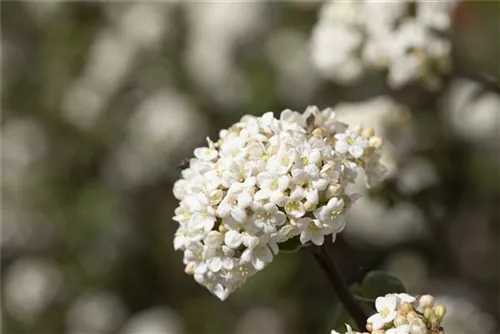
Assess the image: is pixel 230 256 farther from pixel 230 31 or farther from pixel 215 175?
pixel 230 31

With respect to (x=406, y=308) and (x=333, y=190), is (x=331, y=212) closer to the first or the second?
(x=333, y=190)

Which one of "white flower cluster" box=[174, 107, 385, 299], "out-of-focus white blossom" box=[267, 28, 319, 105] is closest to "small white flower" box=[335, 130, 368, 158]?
"white flower cluster" box=[174, 107, 385, 299]

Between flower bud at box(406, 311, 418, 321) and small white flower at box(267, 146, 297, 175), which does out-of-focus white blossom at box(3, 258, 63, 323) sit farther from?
flower bud at box(406, 311, 418, 321)

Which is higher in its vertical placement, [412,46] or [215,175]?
[215,175]

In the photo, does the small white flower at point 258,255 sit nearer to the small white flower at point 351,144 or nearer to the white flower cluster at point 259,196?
the white flower cluster at point 259,196

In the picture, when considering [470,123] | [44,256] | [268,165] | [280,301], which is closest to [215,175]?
[268,165]

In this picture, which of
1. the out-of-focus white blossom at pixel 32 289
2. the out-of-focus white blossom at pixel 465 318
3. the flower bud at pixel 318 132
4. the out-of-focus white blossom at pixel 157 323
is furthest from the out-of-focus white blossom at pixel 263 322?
the flower bud at pixel 318 132

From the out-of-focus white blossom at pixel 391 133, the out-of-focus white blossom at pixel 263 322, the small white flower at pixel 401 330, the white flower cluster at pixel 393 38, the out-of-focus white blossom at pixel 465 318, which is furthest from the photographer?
the out-of-focus white blossom at pixel 263 322
